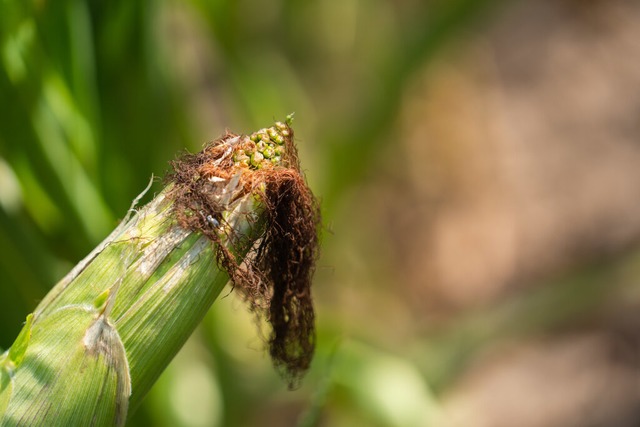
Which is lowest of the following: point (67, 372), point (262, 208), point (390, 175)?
point (67, 372)

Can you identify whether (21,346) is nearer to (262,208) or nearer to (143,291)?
(143,291)

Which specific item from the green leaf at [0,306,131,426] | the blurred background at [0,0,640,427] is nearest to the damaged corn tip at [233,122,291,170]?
the green leaf at [0,306,131,426]

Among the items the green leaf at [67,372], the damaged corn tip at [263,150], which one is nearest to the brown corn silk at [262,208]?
the damaged corn tip at [263,150]

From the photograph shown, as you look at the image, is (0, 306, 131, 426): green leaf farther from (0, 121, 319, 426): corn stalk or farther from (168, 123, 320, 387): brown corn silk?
(168, 123, 320, 387): brown corn silk

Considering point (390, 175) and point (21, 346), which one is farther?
point (390, 175)

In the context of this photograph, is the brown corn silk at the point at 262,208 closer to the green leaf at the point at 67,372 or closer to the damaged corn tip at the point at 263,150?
the damaged corn tip at the point at 263,150

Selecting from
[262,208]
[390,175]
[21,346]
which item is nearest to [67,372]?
[21,346]
